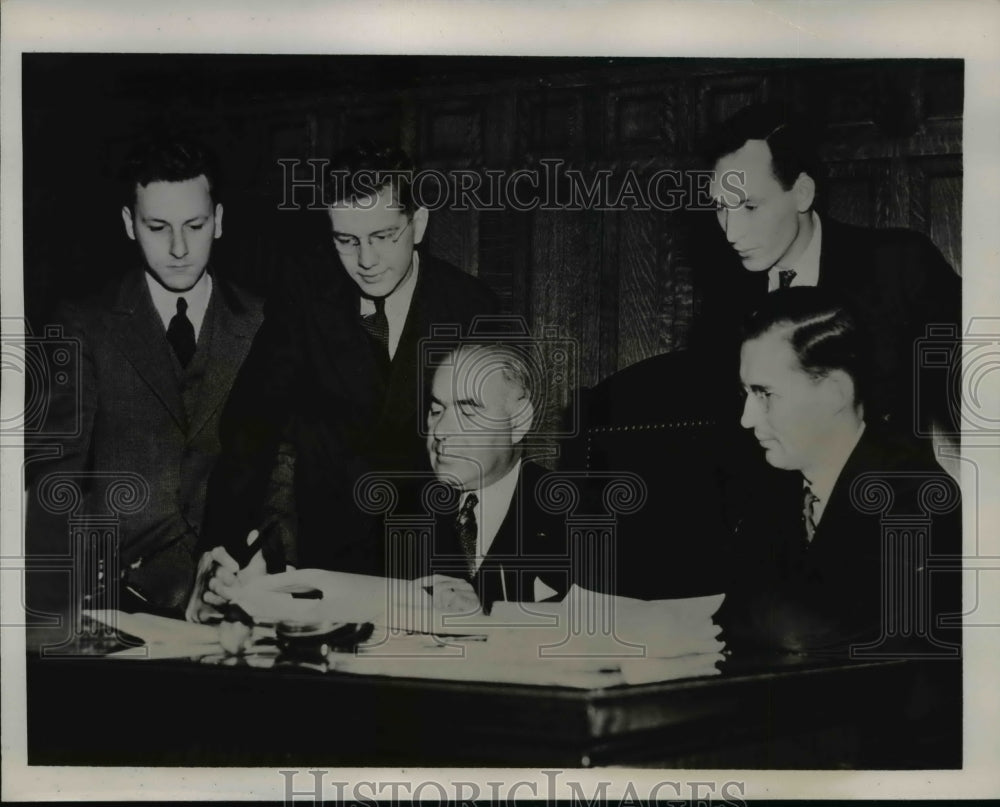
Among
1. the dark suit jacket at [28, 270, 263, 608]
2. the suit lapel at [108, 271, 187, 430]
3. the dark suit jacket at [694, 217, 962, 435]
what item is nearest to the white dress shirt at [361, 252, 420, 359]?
the dark suit jacket at [28, 270, 263, 608]

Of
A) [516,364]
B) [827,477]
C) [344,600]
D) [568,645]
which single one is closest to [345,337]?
[516,364]

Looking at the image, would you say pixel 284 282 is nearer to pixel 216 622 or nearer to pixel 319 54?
pixel 319 54

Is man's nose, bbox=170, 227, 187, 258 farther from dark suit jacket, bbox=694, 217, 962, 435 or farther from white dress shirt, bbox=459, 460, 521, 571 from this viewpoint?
dark suit jacket, bbox=694, 217, 962, 435

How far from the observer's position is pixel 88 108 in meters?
3.52

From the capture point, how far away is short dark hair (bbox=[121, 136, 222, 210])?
3508 millimetres

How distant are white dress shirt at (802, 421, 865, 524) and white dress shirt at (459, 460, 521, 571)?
0.87m

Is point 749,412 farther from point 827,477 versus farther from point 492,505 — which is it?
point 492,505

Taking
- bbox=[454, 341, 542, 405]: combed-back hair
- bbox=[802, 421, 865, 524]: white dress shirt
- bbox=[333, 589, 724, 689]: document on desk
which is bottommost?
bbox=[333, 589, 724, 689]: document on desk

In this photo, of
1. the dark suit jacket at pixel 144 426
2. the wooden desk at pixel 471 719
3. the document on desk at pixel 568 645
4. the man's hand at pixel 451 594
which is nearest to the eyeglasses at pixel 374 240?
the dark suit jacket at pixel 144 426

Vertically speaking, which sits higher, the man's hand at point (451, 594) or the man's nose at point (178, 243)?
the man's nose at point (178, 243)

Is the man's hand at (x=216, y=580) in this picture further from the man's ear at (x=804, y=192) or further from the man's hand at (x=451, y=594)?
the man's ear at (x=804, y=192)

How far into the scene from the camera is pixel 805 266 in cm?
351

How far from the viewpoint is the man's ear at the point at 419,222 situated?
351cm

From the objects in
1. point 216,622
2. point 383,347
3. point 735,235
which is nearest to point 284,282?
point 383,347
